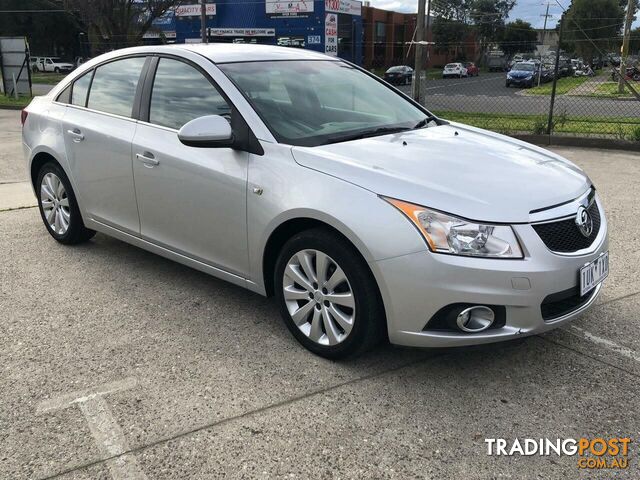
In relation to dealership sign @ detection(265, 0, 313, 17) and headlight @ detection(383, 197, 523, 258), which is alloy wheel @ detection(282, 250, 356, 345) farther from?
dealership sign @ detection(265, 0, 313, 17)

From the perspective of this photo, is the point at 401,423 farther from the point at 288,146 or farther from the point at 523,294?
the point at 288,146

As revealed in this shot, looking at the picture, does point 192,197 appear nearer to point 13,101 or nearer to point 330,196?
point 330,196

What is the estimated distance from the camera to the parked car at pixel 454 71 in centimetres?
4312

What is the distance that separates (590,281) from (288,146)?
1745mm

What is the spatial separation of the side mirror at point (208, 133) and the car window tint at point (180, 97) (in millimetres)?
244

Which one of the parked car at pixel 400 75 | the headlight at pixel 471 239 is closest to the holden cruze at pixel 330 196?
the headlight at pixel 471 239

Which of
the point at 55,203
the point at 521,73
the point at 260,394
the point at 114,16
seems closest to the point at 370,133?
the point at 260,394

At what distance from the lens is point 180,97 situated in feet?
13.2

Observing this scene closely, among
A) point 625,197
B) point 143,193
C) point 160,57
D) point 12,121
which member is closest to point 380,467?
point 143,193

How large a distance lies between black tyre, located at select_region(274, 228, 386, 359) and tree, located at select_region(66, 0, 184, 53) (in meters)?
25.3

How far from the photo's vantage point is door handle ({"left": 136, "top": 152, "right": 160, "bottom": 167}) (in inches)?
157

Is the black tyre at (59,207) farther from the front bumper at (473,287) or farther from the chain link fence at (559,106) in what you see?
the chain link fence at (559,106)

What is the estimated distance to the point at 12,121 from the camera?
50.4ft

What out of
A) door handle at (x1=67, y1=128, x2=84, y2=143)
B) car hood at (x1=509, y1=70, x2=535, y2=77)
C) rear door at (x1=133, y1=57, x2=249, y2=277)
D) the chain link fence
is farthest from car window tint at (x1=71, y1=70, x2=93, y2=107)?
car hood at (x1=509, y1=70, x2=535, y2=77)
